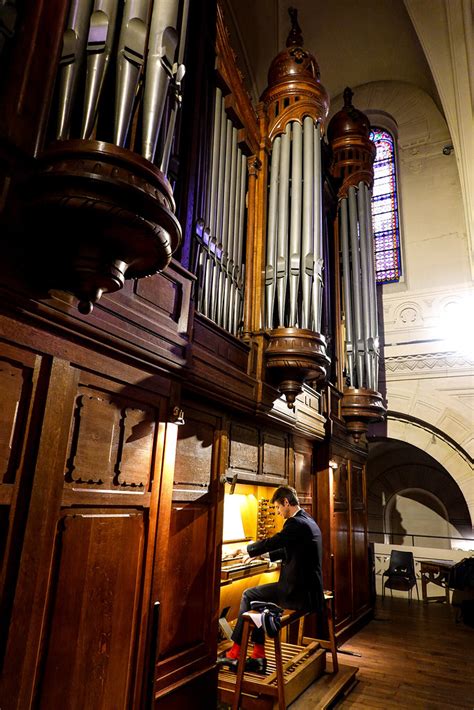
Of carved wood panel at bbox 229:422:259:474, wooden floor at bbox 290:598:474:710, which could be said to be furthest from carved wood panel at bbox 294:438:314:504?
wooden floor at bbox 290:598:474:710

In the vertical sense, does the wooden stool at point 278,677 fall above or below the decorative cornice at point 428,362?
below

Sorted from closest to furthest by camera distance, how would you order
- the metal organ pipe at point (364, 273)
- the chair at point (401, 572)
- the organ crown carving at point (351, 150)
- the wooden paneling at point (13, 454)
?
1. the wooden paneling at point (13, 454)
2. the metal organ pipe at point (364, 273)
3. the organ crown carving at point (351, 150)
4. the chair at point (401, 572)

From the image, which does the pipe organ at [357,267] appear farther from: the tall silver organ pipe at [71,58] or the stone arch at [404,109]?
the tall silver organ pipe at [71,58]

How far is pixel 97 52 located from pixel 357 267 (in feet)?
19.2

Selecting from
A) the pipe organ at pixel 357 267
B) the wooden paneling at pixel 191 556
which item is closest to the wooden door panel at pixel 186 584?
the wooden paneling at pixel 191 556

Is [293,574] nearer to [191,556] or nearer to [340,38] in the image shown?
[191,556]

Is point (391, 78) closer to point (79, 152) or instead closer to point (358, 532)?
point (358, 532)

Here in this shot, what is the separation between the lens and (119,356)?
2660 mm

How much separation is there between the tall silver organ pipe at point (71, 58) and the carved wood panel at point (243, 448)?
273cm

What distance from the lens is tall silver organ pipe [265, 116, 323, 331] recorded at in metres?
4.41

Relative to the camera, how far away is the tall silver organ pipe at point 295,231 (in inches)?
174

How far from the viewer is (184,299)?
10.7ft

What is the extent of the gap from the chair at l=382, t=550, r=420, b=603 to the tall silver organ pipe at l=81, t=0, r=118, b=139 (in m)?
9.00

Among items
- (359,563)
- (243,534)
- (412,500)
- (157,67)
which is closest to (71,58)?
(157,67)
